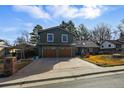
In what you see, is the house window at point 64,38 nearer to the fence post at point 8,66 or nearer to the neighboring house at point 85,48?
the neighboring house at point 85,48

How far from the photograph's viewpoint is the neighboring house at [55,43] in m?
36.8

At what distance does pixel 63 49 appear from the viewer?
123 ft

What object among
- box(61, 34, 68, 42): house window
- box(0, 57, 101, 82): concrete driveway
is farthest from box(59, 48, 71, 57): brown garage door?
box(0, 57, 101, 82): concrete driveway

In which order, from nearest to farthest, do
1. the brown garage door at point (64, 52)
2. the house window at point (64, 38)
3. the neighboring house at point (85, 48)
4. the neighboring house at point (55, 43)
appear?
1. the neighboring house at point (55, 43)
2. the brown garage door at point (64, 52)
3. the house window at point (64, 38)
4. the neighboring house at point (85, 48)

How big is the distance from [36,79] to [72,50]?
24.5m

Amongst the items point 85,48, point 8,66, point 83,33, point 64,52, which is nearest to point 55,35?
point 64,52

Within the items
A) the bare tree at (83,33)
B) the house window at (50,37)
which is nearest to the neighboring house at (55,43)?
the house window at (50,37)

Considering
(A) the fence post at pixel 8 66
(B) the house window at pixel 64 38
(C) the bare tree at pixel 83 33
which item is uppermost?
(C) the bare tree at pixel 83 33

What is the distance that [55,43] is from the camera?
37156 millimetres

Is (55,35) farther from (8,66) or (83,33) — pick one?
(83,33)

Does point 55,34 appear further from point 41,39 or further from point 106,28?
point 106,28

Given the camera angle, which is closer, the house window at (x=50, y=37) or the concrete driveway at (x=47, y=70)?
the concrete driveway at (x=47, y=70)

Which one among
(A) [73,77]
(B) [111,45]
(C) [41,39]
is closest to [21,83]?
(A) [73,77]

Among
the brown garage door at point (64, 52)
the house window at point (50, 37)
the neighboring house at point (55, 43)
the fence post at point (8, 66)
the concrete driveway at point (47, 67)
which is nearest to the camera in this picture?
the fence post at point (8, 66)
